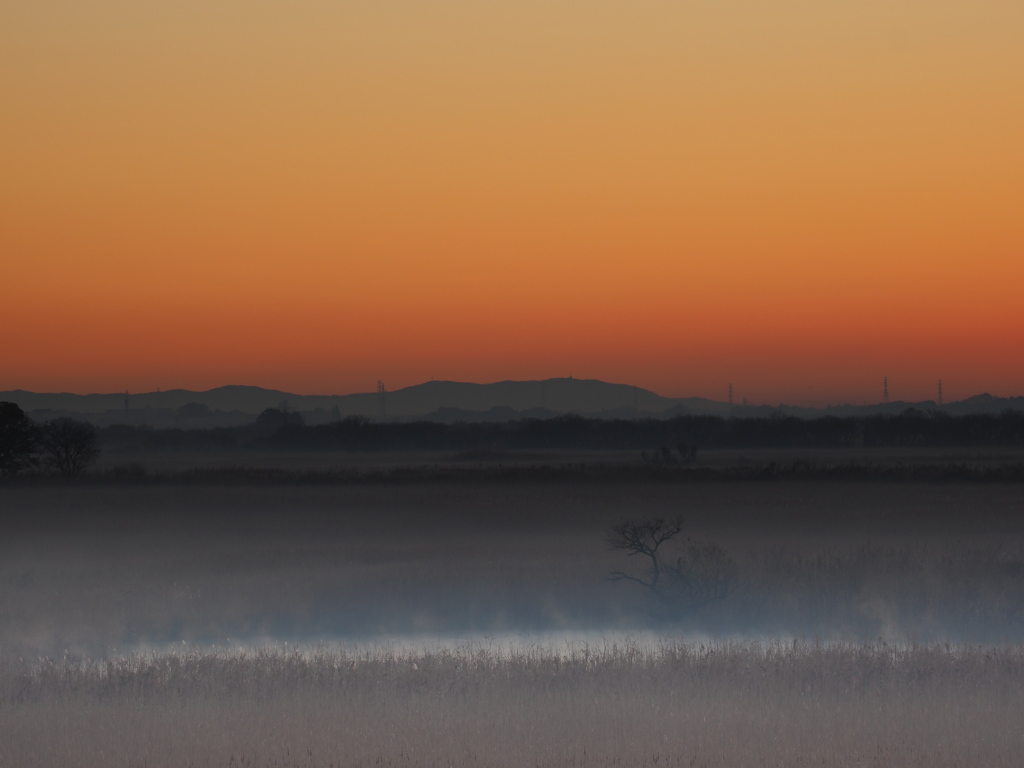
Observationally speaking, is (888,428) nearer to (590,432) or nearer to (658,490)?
(590,432)

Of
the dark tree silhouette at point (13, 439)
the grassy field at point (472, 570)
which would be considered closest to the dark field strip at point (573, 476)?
the dark tree silhouette at point (13, 439)

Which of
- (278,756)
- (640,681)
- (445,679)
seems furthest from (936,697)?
(278,756)

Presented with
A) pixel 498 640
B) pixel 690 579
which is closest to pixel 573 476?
pixel 690 579

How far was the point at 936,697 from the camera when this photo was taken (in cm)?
1328

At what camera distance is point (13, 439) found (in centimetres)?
6103

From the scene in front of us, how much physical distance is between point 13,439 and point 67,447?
217 inches

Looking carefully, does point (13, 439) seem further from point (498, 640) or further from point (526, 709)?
point (526, 709)

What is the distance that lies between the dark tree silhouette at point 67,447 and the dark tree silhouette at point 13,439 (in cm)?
256

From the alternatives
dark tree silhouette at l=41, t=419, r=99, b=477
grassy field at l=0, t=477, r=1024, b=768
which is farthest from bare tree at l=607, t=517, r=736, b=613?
dark tree silhouette at l=41, t=419, r=99, b=477

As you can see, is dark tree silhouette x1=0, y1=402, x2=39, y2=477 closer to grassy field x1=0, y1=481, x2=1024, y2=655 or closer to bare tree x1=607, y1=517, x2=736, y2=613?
grassy field x1=0, y1=481, x2=1024, y2=655

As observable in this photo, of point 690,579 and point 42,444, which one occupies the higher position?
point 42,444

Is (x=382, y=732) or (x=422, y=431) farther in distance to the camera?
(x=422, y=431)

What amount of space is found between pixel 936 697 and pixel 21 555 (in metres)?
25.1

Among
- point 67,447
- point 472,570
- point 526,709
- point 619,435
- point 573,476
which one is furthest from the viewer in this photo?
point 619,435
